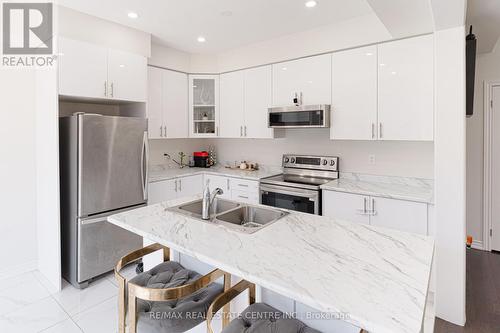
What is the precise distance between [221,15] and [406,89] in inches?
77.6

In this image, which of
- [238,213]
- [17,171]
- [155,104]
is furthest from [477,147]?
[17,171]

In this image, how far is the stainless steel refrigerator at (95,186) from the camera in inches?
107

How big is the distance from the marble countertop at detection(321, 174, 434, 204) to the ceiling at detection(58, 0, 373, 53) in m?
1.74

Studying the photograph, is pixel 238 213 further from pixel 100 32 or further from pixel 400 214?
pixel 100 32

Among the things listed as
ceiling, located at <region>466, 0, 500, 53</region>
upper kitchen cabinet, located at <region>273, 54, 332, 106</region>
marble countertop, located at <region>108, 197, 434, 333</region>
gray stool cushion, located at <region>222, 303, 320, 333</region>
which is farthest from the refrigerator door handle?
ceiling, located at <region>466, 0, 500, 53</region>

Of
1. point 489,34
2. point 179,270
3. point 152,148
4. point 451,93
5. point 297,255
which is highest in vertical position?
point 489,34

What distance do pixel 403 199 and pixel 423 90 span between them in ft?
3.37

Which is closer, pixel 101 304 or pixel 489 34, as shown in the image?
pixel 101 304

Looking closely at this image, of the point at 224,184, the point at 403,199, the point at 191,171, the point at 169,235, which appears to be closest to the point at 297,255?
the point at 169,235

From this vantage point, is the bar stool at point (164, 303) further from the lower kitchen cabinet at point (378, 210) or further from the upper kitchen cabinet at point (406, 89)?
the upper kitchen cabinet at point (406, 89)

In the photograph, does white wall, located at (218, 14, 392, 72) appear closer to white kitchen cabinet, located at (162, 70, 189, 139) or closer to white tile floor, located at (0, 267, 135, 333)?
white kitchen cabinet, located at (162, 70, 189, 139)

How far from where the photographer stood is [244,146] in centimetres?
449

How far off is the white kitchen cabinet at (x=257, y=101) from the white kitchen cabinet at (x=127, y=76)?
132 centimetres

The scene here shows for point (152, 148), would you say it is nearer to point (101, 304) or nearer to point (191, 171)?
point (191, 171)
